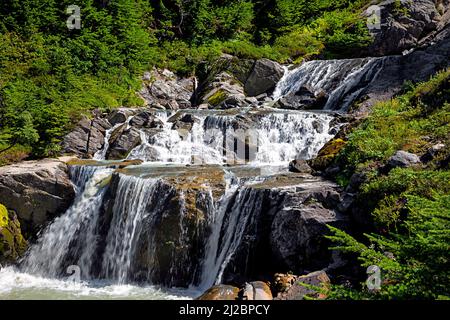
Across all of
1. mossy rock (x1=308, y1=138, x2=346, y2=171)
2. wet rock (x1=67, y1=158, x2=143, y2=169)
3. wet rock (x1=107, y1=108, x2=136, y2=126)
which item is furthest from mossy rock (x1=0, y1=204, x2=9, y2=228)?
mossy rock (x1=308, y1=138, x2=346, y2=171)

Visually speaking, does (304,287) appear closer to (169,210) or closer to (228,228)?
(228,228)

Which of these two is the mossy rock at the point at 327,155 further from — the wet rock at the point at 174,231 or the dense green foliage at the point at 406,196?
the wet rock at the point at 174,231

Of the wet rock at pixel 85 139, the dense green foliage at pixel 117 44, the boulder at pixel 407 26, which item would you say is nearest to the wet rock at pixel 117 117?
the wet rock at pixel 85 139

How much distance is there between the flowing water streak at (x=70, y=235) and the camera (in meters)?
12.9

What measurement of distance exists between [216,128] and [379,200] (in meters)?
10.2

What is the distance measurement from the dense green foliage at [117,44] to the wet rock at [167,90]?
80cm

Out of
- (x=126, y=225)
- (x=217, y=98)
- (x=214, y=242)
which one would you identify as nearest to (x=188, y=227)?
(x=214, y=242)

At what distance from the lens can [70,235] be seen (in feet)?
43.9

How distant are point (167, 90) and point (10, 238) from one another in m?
15.5

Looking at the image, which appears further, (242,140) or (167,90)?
(167,90)

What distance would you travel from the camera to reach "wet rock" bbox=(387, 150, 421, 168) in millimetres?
9445

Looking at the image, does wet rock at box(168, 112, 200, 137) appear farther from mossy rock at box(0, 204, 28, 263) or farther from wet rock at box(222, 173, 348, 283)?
mossy rock at box(0, 204, 28, 263)

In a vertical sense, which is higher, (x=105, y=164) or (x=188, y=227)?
(x=105, y=164)

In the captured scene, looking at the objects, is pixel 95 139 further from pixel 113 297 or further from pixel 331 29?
pixel 331 29
